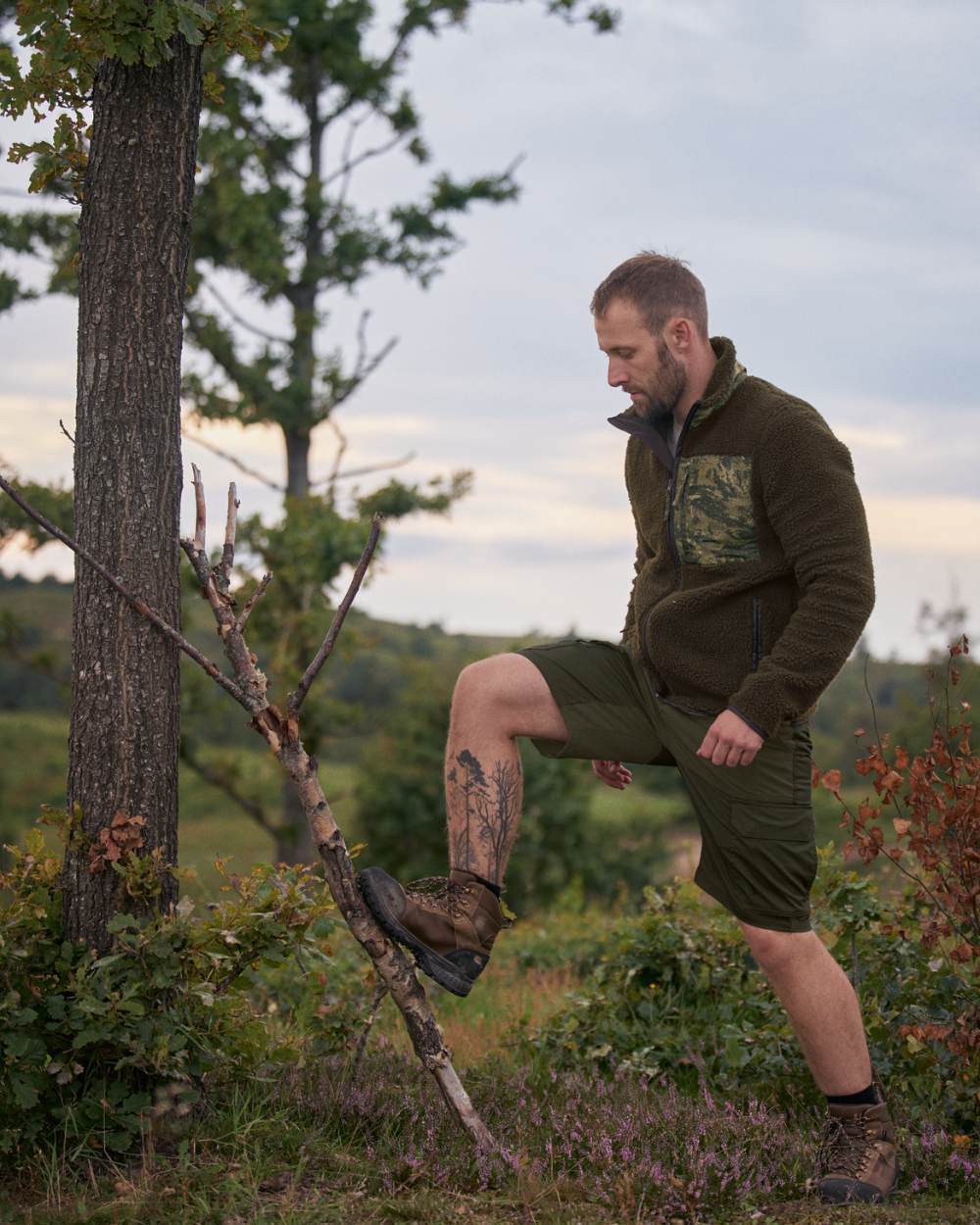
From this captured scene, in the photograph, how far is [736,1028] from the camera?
17.1ft

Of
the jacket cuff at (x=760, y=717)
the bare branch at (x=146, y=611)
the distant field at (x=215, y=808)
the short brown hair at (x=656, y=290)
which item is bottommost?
the distant field at (x=215, y=808)

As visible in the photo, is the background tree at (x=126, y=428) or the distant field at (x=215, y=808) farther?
the distant field at (x=215, y=808)

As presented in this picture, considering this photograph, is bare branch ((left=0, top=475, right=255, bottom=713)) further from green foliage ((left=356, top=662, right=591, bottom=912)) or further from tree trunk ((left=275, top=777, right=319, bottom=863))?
green foliage ((left=356, top=662, right=591, bottom=912))

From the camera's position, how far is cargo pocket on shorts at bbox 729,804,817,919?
409 cm

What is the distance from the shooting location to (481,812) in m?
4.19

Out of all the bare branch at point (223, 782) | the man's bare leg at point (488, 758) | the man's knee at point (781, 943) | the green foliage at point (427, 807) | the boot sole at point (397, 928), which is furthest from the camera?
the green foliage at point (427, 807)

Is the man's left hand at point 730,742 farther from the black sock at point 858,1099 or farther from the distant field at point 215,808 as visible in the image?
the distant field at point 215,808

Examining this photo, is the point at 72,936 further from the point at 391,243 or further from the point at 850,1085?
the point at 391,243

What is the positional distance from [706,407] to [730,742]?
1.11 m

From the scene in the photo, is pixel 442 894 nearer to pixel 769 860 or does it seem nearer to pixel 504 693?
pixel 504 693

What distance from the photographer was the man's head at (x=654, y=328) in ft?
13.8

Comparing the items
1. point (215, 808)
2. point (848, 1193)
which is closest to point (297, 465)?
point (848, 1193)

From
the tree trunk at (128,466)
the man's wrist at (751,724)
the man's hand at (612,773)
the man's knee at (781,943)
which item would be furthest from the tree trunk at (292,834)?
the man's wrist at (751,724)

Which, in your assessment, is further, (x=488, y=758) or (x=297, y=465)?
(x=297, y=465)
